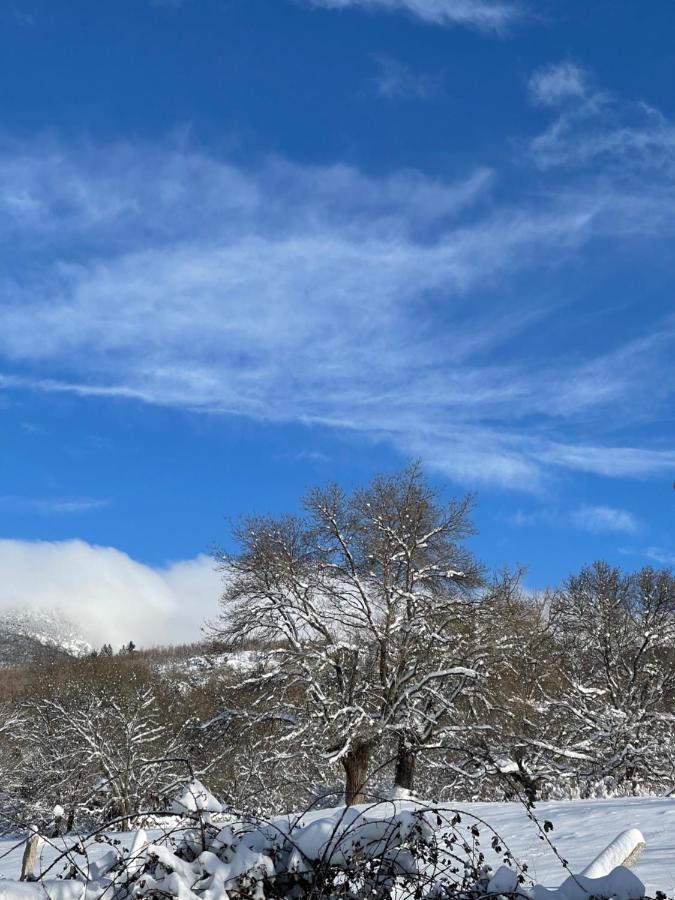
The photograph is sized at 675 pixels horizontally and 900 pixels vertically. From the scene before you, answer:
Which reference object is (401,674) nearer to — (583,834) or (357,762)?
(357,762)

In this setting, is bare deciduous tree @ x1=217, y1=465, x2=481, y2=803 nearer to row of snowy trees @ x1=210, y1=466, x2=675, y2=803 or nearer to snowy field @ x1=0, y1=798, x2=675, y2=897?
row of snowy trees @ x1=210, y1=466, x2=675, y2=803

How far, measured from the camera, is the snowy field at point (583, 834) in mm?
5773

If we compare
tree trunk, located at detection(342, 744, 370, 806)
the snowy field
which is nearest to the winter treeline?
tree trunk, located at detection(342, 744, 370, 806)

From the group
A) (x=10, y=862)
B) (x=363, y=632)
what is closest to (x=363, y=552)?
(x=363, y=632)

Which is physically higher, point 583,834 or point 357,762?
point 357,762

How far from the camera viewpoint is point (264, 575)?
61.6 feet

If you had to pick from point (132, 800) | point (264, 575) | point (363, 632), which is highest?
point (264, 575)

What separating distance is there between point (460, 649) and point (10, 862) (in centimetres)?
1120

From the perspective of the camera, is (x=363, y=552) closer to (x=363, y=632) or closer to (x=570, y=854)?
(x=363, y=632)

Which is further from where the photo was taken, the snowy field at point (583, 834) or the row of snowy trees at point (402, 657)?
the row of snowy trees at point (402, 657)

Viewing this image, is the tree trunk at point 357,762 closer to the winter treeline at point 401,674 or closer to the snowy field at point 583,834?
the winter treeline at point 401,674

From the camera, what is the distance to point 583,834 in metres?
7.64

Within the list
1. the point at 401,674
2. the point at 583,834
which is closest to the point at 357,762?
the point at 401,674

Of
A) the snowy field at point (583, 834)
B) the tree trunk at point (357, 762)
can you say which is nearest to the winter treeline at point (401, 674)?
the tree trunk at point (357, 762)
